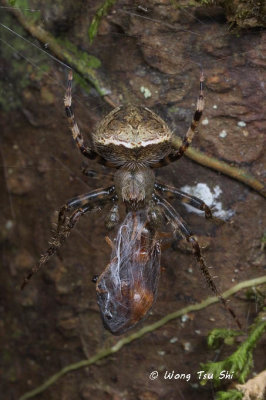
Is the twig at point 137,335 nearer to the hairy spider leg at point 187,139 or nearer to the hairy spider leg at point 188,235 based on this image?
the hairy spider leg at point 188,235

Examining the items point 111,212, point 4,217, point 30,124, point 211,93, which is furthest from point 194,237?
point 4,217

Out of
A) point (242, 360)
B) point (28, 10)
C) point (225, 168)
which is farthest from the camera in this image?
point (28, 10)

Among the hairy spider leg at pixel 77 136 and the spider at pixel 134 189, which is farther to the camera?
the hairy spider leg at pixel 77 136

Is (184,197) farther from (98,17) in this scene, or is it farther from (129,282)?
(98,17)

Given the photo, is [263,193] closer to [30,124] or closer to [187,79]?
[187,79]

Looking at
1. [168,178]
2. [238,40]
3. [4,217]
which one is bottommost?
[4,217]

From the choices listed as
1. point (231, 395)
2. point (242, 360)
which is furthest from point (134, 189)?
point (231, 395)

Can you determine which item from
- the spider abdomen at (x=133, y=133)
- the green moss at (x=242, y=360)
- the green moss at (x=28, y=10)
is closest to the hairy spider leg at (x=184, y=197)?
the spider abdomen at (x=133, y=133)
